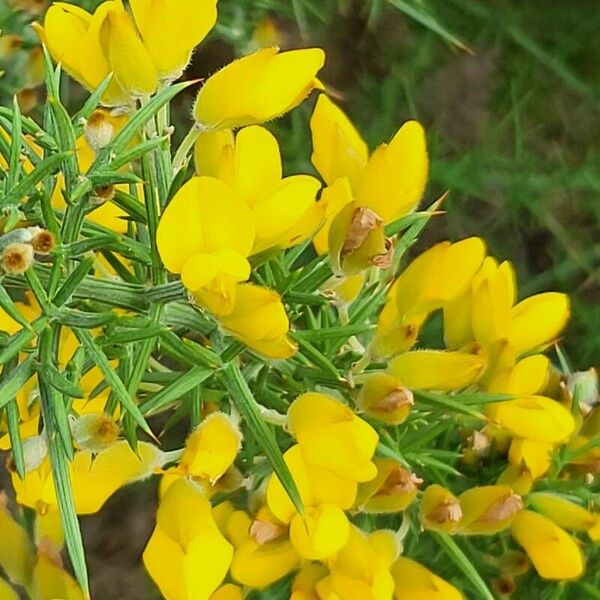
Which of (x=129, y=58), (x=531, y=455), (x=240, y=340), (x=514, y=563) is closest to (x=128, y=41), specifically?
(x=129, y=58)

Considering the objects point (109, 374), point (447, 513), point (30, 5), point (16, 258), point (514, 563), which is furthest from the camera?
point (30, 5)

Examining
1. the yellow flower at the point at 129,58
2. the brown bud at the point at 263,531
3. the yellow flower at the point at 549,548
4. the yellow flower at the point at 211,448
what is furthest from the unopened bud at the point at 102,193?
the yellow flower at the point at 549,548

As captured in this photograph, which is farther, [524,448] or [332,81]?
[332,81]

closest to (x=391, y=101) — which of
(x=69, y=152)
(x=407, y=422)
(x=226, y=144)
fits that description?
(x=407, y=422)

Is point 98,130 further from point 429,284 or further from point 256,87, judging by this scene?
point 429,284

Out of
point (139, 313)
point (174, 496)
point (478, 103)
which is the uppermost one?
point (139, 313)

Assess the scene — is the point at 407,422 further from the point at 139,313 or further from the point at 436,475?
the point at 139,313

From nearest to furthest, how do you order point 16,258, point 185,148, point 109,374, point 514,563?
point 16,258, point 109,374, point 185,148, point 514,563

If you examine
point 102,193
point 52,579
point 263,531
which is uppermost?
point 102,193
